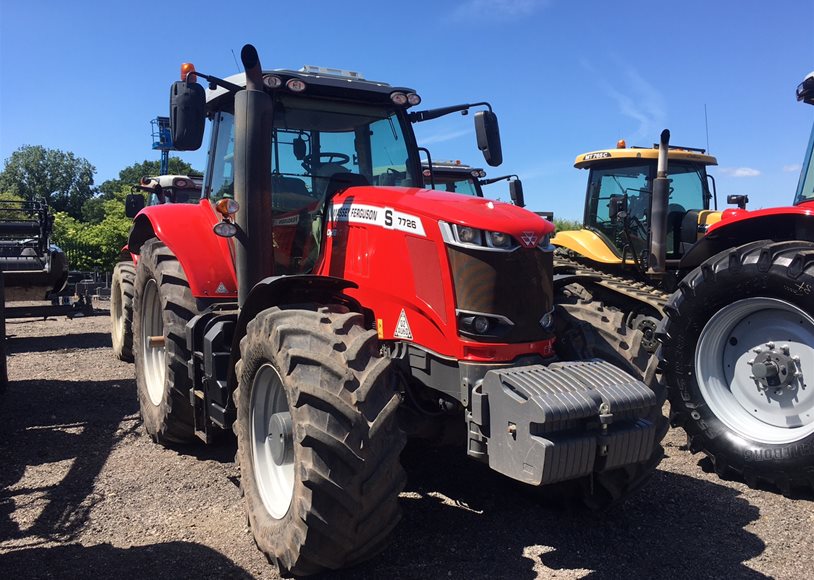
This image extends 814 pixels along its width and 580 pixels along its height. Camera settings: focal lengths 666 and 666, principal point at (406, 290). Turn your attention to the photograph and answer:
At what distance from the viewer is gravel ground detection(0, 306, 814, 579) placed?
329 centimetres

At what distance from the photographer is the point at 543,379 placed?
3.00 m

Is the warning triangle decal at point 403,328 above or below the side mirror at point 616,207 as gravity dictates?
below

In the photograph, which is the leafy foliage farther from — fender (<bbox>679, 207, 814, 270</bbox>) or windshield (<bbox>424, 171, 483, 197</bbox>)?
fender (<bbox>679, 207, 814, 270</bbox>)

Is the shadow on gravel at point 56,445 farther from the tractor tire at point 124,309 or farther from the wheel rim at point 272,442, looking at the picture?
the wheel rim at point 272,442

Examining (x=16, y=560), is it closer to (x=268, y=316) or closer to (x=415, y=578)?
(x=268, y=316)

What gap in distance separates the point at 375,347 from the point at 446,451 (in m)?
2.09

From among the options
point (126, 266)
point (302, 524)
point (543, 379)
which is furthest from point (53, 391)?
point (543, 379)

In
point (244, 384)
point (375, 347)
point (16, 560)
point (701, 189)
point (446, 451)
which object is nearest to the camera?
point (375, 347)

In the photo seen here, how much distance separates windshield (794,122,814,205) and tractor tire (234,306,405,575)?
13.8 feet

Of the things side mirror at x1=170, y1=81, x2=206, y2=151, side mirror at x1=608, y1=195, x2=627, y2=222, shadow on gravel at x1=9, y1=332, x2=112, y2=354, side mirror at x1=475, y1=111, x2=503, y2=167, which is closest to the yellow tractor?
side mirror at x1=608, y1=195, x2=627, y2=222

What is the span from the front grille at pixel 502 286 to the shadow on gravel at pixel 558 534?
43.8 inches

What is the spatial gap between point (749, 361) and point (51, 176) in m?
74.7

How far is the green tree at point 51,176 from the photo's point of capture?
65.8m

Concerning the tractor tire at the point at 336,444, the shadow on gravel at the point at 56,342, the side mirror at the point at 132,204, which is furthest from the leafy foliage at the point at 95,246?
the tractor tire at the point at 336,444
